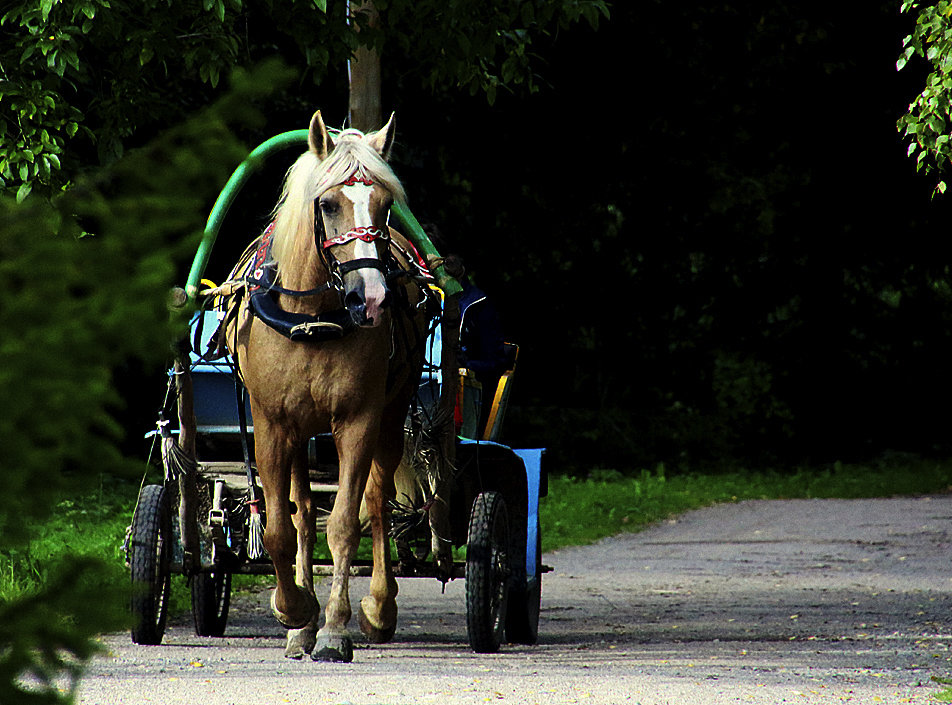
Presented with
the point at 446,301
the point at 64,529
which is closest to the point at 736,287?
the point at 64,529

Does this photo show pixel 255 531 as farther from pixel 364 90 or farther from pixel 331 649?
pixel 364 90

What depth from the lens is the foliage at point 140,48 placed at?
22.9 ft

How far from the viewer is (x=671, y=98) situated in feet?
67.3

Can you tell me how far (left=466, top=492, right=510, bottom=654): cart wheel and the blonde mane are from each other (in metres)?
1.48

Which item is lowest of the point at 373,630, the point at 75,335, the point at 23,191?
the point at 373,630

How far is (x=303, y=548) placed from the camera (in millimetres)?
6762

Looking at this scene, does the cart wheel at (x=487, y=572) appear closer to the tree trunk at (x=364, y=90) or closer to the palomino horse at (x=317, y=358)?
the palomino horse at (x=317, y=358)

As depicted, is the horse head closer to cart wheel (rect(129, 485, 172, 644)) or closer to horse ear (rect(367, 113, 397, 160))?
horse ear (rect(367, 113, 397, 160))

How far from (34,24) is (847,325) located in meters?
16.6

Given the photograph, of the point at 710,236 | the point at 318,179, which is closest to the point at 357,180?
the point at 318,179

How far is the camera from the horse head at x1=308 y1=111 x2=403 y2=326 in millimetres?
5961

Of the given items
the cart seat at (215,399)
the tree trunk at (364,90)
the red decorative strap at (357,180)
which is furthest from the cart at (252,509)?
the tree trunk at (364,90)

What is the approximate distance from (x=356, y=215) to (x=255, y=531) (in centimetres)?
161

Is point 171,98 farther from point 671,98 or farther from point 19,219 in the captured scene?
point 19,219
